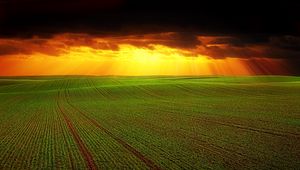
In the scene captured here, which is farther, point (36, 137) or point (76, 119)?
point (76, 119)

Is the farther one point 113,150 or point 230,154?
point 113,150

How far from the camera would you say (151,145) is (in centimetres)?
1766

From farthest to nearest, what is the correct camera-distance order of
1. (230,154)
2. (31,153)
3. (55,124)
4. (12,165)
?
(55,124), (31,153), (230,154), (12,165)

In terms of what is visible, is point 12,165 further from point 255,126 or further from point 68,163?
point 255,126

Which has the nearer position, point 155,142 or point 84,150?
point 84,150

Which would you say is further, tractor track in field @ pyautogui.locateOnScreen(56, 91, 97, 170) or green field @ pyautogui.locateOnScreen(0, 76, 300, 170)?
green field @ pyautogui.locateOnScreen(0, 76, 300, 170)

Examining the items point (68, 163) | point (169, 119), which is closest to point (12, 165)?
point (68, 163)

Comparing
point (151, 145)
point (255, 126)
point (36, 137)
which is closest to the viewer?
point (151, 145)

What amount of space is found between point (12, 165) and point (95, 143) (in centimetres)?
462

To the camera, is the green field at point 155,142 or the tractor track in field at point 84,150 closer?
the tractor track in field at point 84,150

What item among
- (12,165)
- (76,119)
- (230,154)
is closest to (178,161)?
(230,154)

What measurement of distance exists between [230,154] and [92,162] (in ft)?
14.7

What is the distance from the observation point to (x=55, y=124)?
86.8 ft

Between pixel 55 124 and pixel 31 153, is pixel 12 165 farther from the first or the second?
pixel 55 124
